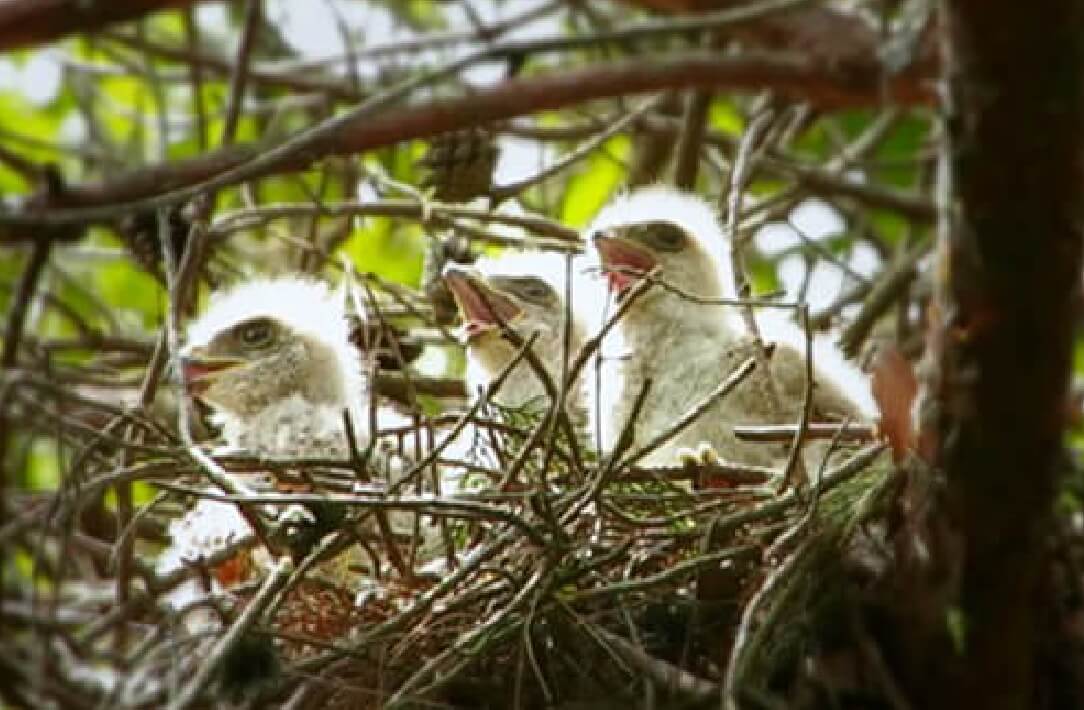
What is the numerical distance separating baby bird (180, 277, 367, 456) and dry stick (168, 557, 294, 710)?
1123 millimetres

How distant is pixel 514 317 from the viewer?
4496 mm

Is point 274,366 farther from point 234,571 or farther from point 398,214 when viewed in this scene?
point 234,571

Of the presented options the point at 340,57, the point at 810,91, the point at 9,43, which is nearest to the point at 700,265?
the point at 810,91

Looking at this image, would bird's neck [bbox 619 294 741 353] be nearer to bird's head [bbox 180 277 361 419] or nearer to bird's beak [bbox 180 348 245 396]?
bird's head [bbox 180 277 361 419]

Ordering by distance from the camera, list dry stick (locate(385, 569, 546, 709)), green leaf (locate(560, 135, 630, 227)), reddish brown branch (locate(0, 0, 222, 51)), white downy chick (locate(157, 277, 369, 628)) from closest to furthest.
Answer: dry stick (locate(385, 569, 546, 709)) < reddish brown branch (locate(0, 0, 222, 51)) < white downy chick (locate(157, 277, 369, 628)) < green leaf (locate(560, 135, 630, 227))

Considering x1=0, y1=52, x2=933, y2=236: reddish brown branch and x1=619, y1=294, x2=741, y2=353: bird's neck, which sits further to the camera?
x1=619, y1=294, x2=741, y2=353: bird's neck

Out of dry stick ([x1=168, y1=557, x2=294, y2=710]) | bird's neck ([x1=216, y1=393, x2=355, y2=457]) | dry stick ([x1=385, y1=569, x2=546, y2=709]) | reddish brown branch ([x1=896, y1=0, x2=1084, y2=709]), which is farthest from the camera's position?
bird's neck ([x1=216, y1=393, x2=355, y2=457])

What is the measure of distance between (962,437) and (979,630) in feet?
0.68

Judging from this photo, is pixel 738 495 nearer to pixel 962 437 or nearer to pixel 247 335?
pixel 962 437

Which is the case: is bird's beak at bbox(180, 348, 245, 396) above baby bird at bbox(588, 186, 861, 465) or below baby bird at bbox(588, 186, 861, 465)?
above

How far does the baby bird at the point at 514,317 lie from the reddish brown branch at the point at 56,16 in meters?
1.14

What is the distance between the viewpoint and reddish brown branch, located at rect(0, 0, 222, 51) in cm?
332

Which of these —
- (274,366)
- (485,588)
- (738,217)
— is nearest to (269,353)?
(274,366)

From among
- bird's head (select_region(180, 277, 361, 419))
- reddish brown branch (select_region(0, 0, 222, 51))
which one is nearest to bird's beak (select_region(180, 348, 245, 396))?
bird's head (select_region(180, 277, 361, 419))
